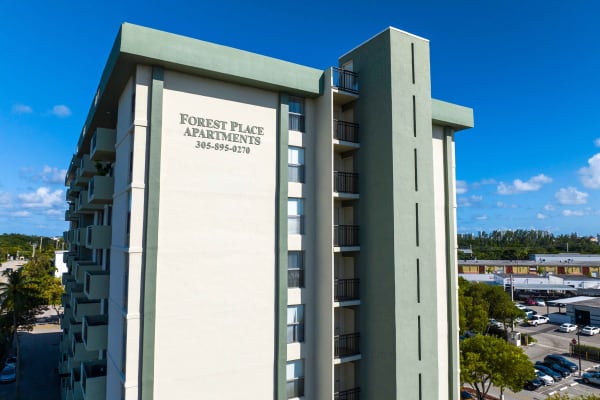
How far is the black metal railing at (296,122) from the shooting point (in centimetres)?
1650

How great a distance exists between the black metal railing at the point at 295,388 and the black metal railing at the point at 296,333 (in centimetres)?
156

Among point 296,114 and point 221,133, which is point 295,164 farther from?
point 221,133

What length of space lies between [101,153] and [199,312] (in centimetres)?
950

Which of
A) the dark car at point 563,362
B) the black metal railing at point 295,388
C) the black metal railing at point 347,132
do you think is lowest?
the dark car at point 563,362

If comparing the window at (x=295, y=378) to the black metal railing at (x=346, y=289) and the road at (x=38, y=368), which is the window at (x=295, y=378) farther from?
the road at (x=38, y=368)

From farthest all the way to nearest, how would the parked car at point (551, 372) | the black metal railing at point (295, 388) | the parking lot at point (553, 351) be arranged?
the parked car at point (551, 372) → the parking lot at point (553, 351) → the black metal railing at point (295, 388)

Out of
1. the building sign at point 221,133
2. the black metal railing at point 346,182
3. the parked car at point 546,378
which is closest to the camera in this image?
the building sign at point 221,133

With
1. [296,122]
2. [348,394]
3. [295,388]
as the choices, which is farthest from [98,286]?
[348,394]

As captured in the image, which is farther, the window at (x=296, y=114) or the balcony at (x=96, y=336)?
the window at (x=296, y=114)

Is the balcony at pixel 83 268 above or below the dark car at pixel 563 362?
above

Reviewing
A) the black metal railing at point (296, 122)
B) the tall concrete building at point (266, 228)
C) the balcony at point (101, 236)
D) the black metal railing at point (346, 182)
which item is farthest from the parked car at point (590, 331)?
the balcony at point (101, 236)

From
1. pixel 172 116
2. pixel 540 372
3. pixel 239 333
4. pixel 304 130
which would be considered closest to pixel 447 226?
pixel 304 130

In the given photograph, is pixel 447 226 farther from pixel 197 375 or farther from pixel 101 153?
pixel 101 153

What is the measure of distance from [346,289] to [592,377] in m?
34.6
